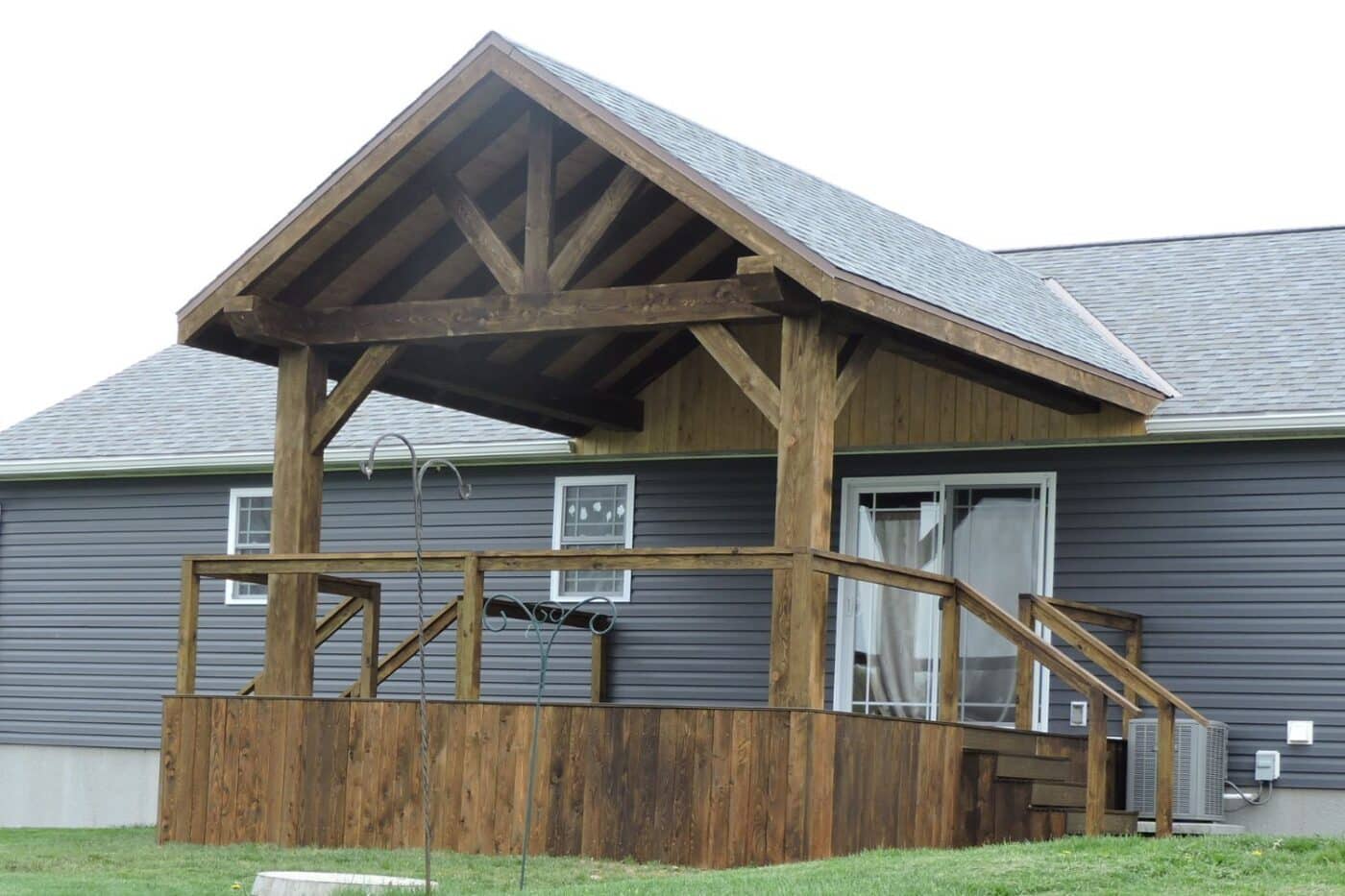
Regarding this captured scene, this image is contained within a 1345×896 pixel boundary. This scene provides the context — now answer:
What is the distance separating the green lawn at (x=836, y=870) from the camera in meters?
8.81

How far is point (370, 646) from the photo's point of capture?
45.4 feet

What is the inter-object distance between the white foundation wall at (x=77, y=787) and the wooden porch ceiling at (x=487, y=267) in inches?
217

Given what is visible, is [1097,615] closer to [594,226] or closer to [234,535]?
[594,226]

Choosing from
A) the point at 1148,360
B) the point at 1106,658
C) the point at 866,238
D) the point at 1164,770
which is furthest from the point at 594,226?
the point at 1148,360

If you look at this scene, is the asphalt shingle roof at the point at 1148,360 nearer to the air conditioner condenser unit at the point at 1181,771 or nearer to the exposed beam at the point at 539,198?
the air conditioner condenser unit at the point at 1181,771

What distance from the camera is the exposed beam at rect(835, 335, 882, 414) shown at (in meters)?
11.2

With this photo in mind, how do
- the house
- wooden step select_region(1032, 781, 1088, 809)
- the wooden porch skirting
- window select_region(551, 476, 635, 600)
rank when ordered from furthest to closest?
window select_region(551, 476, 635, 600) → wooden step select_region(1032, 781, 1088, 809) → the house → the wooden porch skirting

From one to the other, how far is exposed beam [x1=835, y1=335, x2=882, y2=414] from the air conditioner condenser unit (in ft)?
9.06

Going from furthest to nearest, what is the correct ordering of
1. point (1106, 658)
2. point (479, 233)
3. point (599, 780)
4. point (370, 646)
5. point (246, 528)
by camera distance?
point (246, 528), point (370, 646), point (1106, 658), point (479, 233), point (599, 780)

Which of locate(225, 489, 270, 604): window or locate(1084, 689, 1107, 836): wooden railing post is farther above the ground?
locate(225, 489, 270, 604): window

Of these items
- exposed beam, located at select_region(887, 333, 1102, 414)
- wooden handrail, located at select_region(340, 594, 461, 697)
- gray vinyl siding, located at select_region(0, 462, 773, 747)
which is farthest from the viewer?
gray vinyl siding, located at select_region(0, 462, 773, 747)

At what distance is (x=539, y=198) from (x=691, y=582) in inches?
176

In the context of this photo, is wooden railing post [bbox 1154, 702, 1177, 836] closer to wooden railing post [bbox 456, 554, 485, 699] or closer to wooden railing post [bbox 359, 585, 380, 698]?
wooden railing post [bbox 456, 554, 485, 699]

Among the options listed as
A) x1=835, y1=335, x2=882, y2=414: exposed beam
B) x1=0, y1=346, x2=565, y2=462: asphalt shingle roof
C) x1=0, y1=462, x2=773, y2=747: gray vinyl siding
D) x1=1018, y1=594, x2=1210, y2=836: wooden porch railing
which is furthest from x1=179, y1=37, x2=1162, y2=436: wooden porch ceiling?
x1=0, y1=346, x2=565, y2=462: asphalt shingle roof
